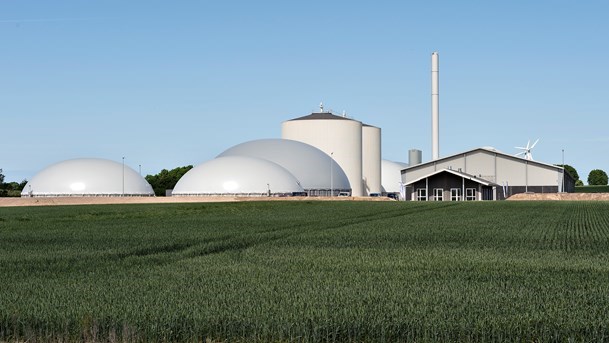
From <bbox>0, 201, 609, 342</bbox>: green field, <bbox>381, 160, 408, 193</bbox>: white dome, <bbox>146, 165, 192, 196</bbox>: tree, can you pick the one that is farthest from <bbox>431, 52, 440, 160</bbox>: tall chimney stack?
<bbox>0, 201, 609, 342</bbox>: green field

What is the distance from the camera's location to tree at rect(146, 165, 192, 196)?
490ft

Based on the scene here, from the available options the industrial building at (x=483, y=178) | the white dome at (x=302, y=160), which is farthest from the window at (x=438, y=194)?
the white dome at (x=302, y=160)

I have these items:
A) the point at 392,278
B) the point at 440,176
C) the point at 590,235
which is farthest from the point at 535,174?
the point at 392,278

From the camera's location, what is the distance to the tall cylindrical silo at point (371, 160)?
137m

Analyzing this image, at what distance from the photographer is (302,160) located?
390ft

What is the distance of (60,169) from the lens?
11981 centimetres

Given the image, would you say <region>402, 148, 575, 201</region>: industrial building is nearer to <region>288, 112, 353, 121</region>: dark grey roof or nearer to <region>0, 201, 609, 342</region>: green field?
<region>288, 112, 353, 121</region>: dark grey roof

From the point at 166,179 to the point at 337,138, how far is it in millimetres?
35270

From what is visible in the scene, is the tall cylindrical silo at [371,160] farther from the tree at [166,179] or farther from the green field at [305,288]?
the green field at [305,288]

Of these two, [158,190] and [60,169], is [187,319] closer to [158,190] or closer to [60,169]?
[60,169]

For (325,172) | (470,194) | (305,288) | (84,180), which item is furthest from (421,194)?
→ (305,288)

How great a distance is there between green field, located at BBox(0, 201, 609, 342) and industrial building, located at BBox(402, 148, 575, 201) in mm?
74297

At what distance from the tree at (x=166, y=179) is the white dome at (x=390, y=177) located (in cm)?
3300

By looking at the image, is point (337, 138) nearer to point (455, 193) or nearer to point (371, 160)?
point (371, 160)
